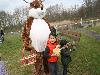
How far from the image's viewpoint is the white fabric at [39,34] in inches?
366

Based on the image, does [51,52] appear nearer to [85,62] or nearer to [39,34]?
[39,34]

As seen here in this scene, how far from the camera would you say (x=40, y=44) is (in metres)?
9.35

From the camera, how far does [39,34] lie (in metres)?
9.27

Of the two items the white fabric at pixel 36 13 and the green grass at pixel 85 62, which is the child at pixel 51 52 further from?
the green grass at pixel 85 62

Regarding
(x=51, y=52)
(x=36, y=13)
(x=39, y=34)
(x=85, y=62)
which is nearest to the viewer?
(x=39, y=34)

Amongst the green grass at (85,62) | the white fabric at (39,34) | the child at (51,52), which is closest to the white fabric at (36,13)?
the white fabric at (39,34)

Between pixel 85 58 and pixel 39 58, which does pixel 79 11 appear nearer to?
pixel 85 58

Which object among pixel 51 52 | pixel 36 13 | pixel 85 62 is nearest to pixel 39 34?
pixel 36 13

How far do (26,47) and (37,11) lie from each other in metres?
0.95

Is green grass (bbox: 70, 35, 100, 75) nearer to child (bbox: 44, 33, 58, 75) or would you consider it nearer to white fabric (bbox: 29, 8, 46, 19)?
child (bbox: 44, 33, 58, 75)

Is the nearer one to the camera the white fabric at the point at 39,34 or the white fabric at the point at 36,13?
the white fabric at the point at 39,34

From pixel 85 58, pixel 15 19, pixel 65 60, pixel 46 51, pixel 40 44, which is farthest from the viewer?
pixel 15 19

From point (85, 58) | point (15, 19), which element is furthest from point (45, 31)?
point (15, 19)

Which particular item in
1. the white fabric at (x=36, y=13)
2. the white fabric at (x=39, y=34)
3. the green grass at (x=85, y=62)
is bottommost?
the green grass at (x=85, y=62)
